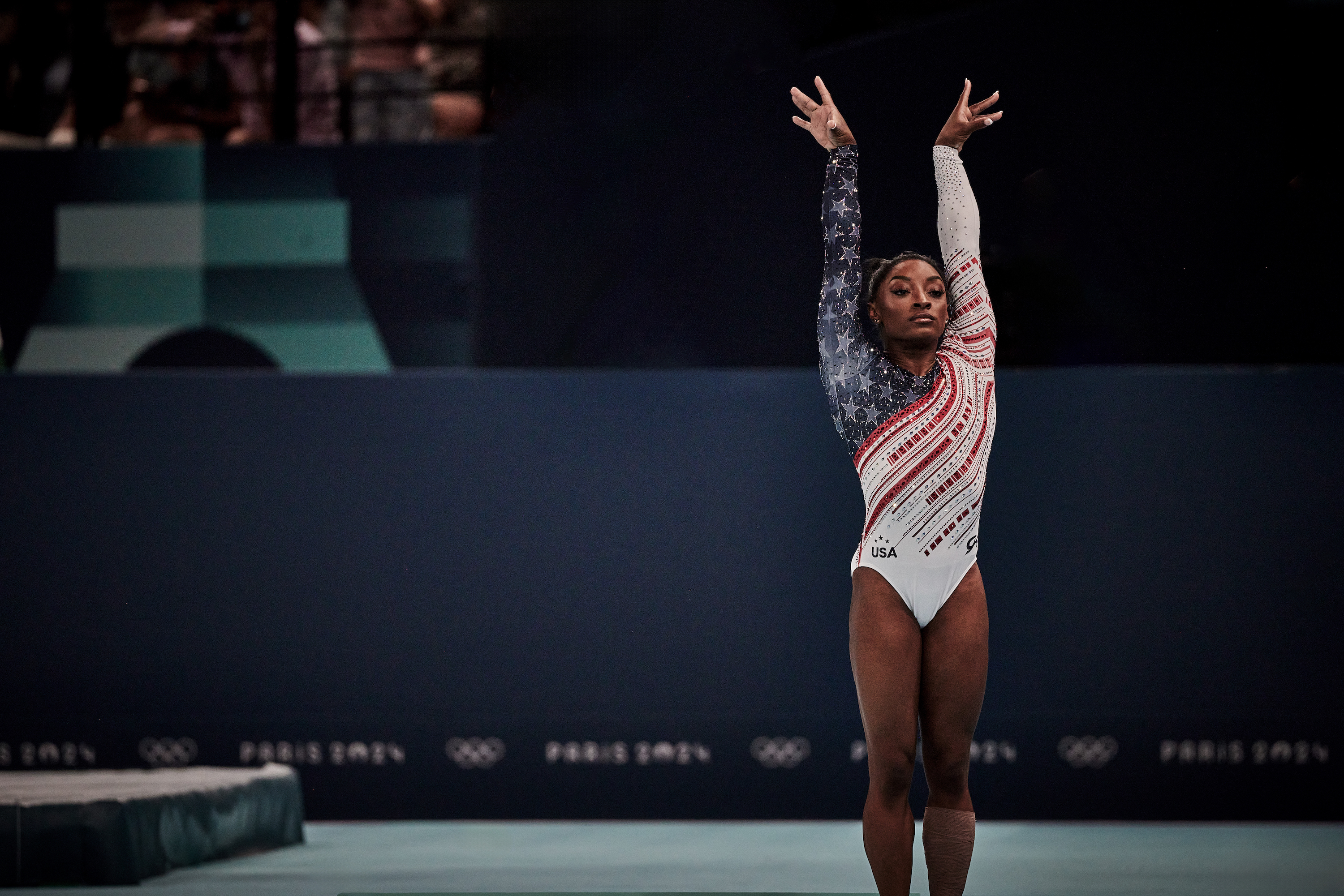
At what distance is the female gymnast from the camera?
3.20m

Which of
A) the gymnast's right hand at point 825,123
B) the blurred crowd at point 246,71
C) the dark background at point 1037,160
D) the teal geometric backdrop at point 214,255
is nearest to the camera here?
the gymnast's right hand at point 825,123

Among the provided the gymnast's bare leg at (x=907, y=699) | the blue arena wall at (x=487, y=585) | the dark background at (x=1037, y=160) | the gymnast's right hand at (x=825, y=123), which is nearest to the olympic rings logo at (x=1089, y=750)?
the blue arena wall at (x=487, y=585)

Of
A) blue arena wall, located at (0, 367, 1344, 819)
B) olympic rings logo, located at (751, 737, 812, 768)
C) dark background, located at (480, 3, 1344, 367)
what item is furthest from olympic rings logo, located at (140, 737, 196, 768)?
dark background, located at (480, 3, 1344, 367)

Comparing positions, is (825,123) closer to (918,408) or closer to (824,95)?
(824,95)

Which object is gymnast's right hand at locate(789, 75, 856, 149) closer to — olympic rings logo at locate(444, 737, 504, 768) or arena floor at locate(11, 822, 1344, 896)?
arena floor at locate(11, 822, 1344, 896)

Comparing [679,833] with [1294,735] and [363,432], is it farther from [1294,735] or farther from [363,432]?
[1294,735]

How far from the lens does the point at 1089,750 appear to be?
5.48 meters

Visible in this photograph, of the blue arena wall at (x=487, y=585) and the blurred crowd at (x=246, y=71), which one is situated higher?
the blurred crowd at (x=246, y=71)

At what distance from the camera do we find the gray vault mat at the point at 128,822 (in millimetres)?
4262

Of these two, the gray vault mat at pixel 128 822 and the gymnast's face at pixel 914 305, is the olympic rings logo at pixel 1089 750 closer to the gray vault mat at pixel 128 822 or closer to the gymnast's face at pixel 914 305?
the gymnast's face at pixel 914 305

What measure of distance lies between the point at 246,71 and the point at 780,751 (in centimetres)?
373

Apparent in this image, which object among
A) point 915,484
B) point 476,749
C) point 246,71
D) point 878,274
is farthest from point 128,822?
point 246,71

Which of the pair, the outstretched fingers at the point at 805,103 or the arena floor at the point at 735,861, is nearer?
the outstretched fingers at the point at 805,103

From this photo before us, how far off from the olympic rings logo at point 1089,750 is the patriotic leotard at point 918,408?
7.97 feet
